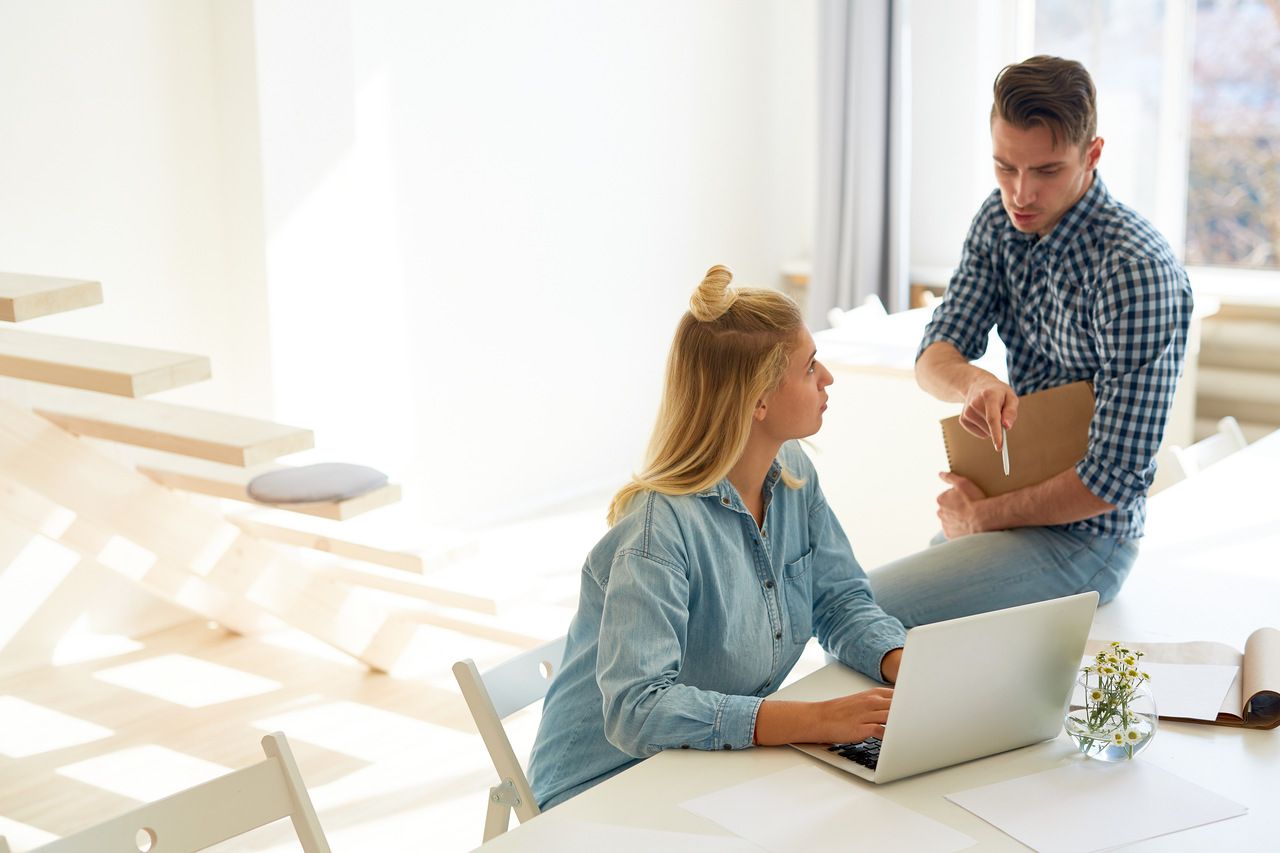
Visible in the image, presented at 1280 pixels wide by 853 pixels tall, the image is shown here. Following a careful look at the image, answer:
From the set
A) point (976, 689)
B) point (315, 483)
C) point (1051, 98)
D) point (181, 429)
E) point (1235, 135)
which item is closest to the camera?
point (976, 689)

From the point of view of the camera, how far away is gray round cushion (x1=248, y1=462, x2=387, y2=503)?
2.93 metres

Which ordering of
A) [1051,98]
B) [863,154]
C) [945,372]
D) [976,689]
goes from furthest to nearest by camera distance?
[863,154]
[945,372]
[1051,98]
[976,689]

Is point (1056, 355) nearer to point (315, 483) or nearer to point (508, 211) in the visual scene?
point (315, 483)

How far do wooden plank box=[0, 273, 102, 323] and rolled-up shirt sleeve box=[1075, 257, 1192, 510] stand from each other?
175cm

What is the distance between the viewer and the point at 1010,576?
6.97ft

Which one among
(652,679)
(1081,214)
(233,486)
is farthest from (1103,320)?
(233,486)

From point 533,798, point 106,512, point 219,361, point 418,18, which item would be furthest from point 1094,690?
point 418,18

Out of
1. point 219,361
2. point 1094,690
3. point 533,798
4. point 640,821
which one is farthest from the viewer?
point 219,361

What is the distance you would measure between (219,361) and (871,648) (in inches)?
104

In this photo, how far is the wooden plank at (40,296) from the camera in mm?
2311

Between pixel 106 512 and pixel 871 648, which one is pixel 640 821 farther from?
pixel 106 512

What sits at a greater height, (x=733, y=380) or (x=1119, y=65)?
(x=1119, y=65)

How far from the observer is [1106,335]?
6.59ft

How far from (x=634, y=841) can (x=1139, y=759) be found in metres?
0.59
